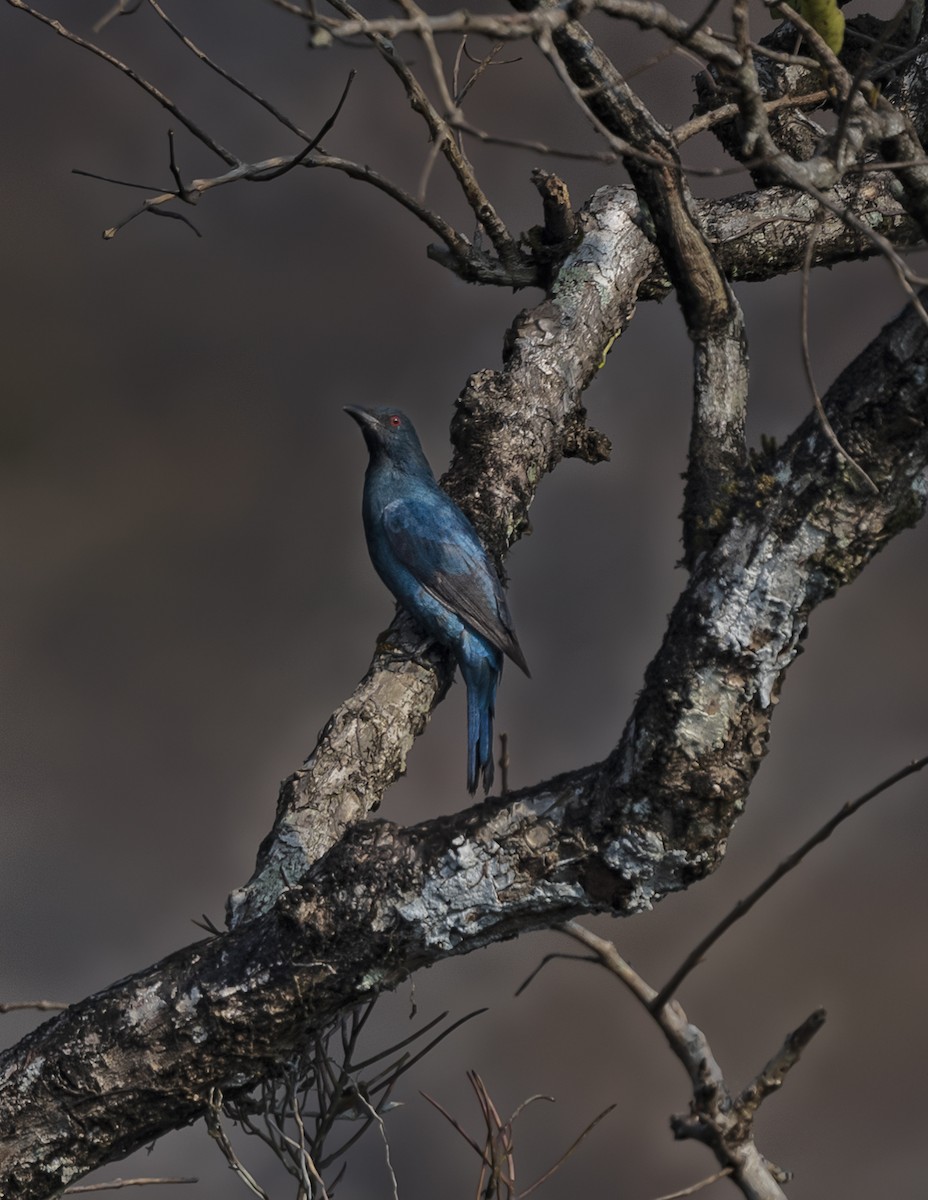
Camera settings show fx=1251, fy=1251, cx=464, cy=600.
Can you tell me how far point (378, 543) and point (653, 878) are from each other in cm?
245

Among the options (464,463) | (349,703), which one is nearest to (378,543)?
(464,463)

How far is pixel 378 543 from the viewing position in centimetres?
451

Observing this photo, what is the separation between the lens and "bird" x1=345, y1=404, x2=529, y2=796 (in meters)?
4.00

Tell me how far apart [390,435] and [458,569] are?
873 mm

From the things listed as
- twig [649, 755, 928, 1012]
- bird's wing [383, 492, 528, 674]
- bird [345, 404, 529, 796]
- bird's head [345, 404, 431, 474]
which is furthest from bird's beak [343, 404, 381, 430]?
twig [649, 755, 928, 1012]

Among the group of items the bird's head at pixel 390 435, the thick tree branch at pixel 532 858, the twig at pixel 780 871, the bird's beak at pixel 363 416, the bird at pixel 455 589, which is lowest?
the twig at pixel 780 871

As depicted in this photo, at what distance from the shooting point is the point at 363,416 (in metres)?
4.77

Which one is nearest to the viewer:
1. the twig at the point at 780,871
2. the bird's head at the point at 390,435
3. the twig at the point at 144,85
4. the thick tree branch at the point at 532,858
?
the twig at the point at 780,871

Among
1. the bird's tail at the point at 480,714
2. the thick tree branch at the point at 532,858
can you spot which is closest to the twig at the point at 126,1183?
the thick tree branch at the point at 532,858

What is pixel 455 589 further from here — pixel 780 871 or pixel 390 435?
pixel 780 871

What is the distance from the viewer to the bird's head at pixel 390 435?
470cm

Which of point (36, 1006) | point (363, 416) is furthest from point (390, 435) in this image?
point (36, 1006)

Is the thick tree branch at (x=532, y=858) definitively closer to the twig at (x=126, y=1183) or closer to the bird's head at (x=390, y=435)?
the twig at (x=126, y=1183)

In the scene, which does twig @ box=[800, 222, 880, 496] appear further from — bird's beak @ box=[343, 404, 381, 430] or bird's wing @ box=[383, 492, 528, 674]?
bird's beak @ box=[343, 404, 381, 430]
